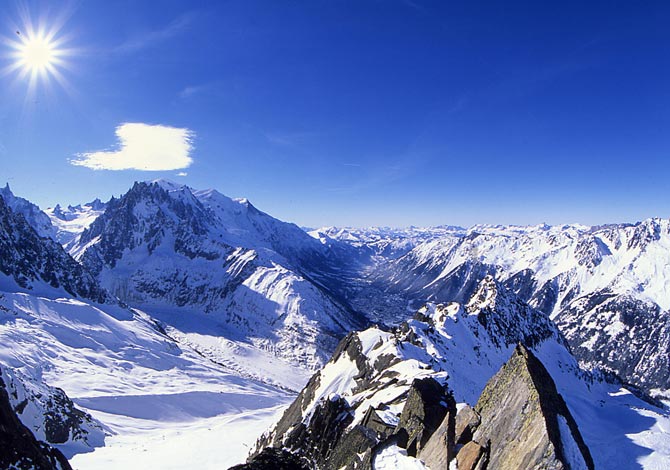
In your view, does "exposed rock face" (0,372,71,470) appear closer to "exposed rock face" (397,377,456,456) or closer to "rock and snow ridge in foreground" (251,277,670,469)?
"rock and snow ridge in foreground" (251,277,670,469)

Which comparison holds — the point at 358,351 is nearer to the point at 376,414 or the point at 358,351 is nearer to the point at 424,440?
the point at 376,414

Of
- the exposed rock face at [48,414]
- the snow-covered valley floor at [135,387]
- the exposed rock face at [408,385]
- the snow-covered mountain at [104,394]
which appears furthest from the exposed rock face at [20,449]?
the exposed rock face at [48,414]

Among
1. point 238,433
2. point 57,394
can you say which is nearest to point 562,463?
point 238,433

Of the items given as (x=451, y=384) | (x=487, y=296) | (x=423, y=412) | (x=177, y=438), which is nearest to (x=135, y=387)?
(x=177, y=438)

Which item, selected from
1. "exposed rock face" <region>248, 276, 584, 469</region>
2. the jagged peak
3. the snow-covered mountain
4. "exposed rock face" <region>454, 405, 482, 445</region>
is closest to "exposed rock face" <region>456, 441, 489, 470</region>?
"exposed rock face" <region>248, 276, 584, 469</region>

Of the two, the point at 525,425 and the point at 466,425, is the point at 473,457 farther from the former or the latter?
the point at 525,425

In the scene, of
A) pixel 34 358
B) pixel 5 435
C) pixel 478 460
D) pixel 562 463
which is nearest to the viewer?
pixel 562 463
